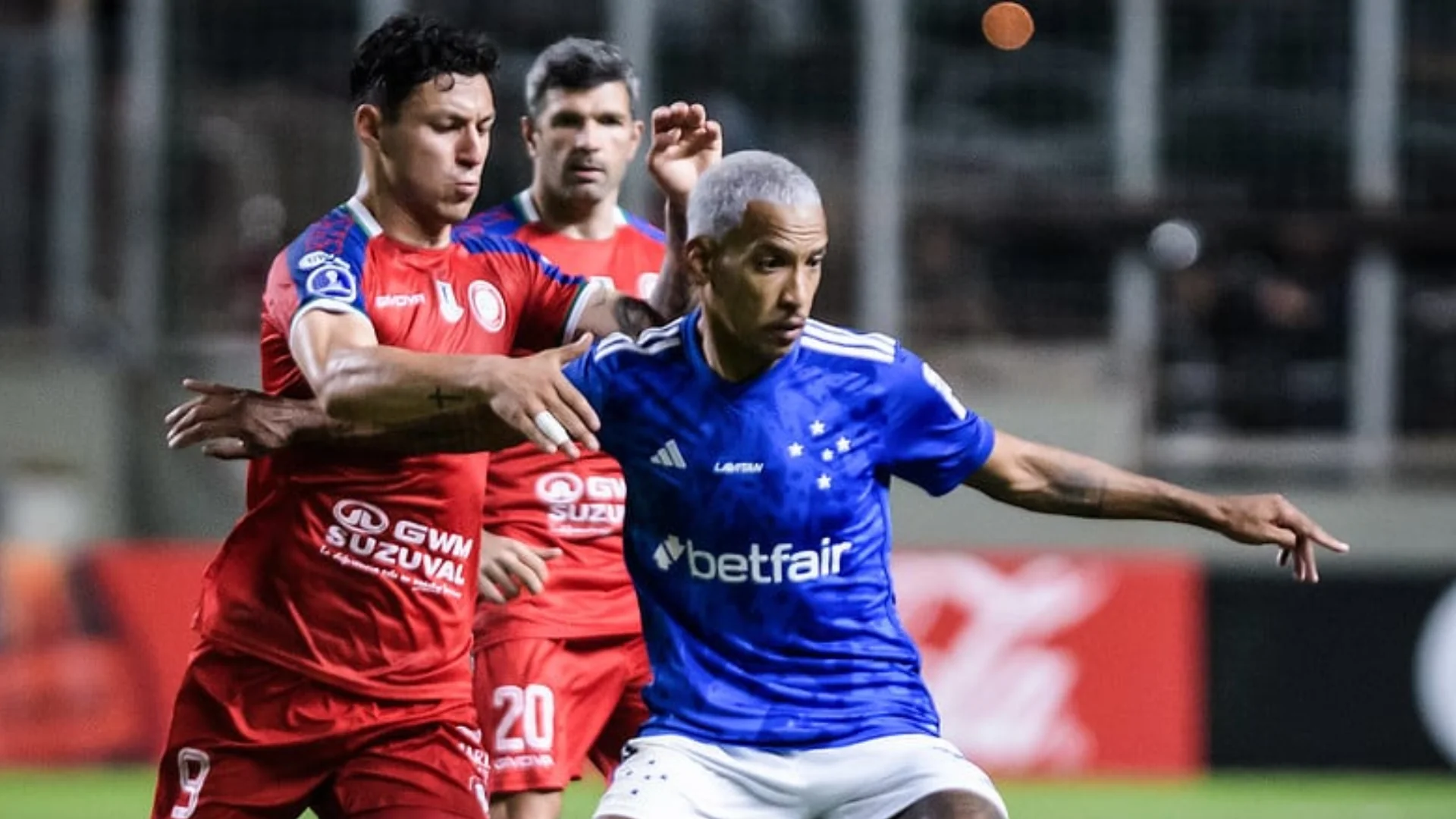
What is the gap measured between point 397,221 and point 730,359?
92 cm

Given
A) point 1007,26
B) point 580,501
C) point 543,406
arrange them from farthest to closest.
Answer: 1. point 1007,26
2. point 580,501
3. point 543,406

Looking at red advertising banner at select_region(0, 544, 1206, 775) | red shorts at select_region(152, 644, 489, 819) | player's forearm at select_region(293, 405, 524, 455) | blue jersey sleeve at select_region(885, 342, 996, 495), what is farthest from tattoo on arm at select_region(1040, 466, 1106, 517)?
red advertising banner at select_region(0, 544, 1206, 775)

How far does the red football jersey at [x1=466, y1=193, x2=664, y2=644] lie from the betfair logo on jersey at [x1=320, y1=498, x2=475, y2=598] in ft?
3.88

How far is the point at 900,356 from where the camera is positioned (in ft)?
18.7

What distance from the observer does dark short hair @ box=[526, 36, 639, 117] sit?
728cm

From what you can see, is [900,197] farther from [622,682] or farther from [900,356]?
[900,356]

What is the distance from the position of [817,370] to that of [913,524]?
9.45 m

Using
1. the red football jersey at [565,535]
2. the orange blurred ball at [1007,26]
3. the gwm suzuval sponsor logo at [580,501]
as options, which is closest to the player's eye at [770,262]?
the red football jersey at [565,535]

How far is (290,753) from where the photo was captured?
227 inches

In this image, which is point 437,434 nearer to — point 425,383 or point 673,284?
point 425,383

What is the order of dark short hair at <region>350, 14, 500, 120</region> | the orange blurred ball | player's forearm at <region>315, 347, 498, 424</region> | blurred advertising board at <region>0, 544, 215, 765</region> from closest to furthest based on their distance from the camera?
player's forearm at <region>315, 347, 498, 424</region>
dark short hair at <region>350, 14, 500, 120</region>
blurred advertising board at <region>0, 544, 215, 765</region>
the orange blurred ball

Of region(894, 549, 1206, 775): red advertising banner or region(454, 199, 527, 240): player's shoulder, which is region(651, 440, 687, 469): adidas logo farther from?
region(894, 549, 1206, 775): red advertising banner

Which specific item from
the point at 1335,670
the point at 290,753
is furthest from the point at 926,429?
the point at 1335,670

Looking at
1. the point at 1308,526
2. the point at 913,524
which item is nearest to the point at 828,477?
the point at 1308,526
